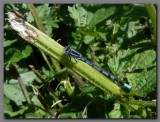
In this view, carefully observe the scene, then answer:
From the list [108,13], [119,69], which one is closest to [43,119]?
[119,69]

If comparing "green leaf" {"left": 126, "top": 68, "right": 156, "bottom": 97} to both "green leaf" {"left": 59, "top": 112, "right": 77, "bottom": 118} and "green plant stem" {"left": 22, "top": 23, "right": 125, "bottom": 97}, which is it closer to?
"green plant stem" {"left": 22, "top": 23, "right": 125, "bottom": 97}

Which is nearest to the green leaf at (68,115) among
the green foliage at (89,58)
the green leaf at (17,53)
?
the green foliage at (89,58)

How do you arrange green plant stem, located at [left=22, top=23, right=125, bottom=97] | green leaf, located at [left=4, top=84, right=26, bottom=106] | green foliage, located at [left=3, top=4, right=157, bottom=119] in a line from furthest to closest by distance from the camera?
green leaf, located at [left=4, top=84, right=26, bottom=106]
green foliage, located at [left=3, top=4, right=157, bottom=119]
green plant stem, located at [left=22, top=23, right=125, bottom=97]

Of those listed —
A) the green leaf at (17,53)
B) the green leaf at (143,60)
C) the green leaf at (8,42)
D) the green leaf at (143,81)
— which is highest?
the green leaf at (8,42)

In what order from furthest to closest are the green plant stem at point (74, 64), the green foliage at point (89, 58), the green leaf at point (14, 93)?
the green leaf at point (14, 93), the green foliage at point (89, 58), the green plant stem at point (74, 64)

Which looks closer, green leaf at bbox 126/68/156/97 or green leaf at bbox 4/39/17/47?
green leaf at bbox 126/68/156/97

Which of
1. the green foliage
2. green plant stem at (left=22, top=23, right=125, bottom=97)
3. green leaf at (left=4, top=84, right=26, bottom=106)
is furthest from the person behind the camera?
green leaf at (left=4, top=84, right=26, bottom=106)

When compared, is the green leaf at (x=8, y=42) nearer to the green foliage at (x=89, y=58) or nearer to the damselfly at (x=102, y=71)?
the green foliage at (x=89, y=58)

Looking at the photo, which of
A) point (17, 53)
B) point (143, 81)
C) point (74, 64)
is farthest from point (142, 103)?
point (17, 53)

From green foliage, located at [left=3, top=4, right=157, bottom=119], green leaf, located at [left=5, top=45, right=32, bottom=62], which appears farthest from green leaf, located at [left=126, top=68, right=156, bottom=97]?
green leaf, located at [left=5, top=45, right=32, bottom=62]

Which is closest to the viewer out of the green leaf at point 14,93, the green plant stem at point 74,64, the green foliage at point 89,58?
the green plant stem at point 74,64

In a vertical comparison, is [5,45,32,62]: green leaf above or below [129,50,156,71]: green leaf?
above
